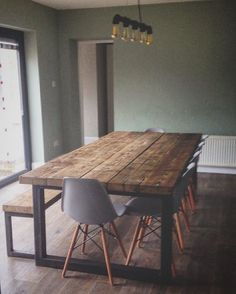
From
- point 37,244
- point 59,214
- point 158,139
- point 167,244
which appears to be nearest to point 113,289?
point 167,244

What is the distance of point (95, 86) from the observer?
773 centimetres

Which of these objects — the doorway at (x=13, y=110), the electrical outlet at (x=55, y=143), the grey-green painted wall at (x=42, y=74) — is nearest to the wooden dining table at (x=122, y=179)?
the doorway at (x=13, y=110)

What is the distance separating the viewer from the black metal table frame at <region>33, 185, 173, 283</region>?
8.29 ft

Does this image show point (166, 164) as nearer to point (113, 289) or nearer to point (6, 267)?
point (113, 289)

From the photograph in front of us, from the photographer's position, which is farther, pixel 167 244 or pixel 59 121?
pixel 59 121

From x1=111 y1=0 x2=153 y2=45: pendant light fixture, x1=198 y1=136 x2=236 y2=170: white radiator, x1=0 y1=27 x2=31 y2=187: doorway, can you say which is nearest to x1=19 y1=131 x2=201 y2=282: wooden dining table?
x1=111 y1=0 x2=153 y2=45: pendant light fixture

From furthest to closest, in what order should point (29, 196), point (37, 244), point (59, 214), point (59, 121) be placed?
1. point (59, 121)
2. point (59, 214)
3. point (29, 196)
4. point (37, 244)

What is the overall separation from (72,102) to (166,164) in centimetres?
361

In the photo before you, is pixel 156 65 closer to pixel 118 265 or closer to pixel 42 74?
pixel 42 74

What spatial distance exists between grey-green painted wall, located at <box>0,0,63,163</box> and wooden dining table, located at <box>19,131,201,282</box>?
7.57 feet

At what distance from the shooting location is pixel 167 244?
254cm

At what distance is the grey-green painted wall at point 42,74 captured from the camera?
5270mm

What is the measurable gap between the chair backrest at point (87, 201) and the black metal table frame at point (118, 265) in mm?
121

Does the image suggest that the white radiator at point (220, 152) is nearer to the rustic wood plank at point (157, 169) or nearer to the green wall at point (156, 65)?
the green wall at point (156, 65)
